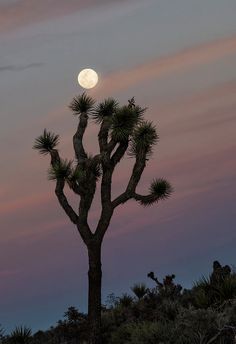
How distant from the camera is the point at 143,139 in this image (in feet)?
69.6

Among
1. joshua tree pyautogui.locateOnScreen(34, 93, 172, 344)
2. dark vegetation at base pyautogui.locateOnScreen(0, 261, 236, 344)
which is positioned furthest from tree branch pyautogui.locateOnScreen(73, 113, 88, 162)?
Result: dark vegetation at base pyautogui.locateOnScreen(0, 261, 236, 344)

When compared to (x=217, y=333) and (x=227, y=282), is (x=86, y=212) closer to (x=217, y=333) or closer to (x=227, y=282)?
(x=227, y=282)

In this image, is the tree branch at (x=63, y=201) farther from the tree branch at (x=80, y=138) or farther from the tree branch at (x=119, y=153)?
the tree branch at (x=119, y=153)

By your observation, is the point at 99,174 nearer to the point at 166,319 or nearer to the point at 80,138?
the point at 80,138

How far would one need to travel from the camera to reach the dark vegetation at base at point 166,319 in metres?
11.7

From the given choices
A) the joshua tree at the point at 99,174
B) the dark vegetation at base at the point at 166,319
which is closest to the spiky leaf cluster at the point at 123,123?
the joshua tree at the point at 99,174

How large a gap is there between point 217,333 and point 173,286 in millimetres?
14188

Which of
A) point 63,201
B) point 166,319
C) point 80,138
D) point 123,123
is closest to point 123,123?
point 123,123

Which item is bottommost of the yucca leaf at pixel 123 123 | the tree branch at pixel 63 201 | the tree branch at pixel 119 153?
the tree branch at pixel 63 201

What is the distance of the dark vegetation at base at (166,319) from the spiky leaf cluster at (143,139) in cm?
449

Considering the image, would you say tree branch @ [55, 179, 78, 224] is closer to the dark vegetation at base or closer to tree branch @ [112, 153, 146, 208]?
tree branch @ [112, 153, 146, 208]

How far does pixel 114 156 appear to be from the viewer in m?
21.7

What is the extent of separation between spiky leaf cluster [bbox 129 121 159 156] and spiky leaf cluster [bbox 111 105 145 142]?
0.78 feet

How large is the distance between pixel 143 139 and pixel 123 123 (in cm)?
88
